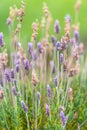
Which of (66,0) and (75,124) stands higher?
(66,0)

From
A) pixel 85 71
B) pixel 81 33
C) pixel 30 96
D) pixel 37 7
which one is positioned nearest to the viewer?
pixel 30 96

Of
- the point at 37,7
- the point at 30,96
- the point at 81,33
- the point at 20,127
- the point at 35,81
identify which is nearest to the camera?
the point at 35,81

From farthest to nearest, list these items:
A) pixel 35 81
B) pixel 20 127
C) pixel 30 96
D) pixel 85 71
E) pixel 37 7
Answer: pixel 37 7 → pixel 85 71 → pixel 30 96 → pixel 20 127 → pixel 35 81

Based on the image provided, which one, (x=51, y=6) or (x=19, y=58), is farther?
(x=51, y=6)

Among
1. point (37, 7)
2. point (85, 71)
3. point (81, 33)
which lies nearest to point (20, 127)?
point (85, 71)

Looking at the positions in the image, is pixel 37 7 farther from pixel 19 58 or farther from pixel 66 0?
pixel 19 58

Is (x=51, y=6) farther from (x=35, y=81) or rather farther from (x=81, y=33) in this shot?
(x=35, y=81)

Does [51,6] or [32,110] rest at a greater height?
[51,6]

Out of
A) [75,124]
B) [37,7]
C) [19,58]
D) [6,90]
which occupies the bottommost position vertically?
[75,124]

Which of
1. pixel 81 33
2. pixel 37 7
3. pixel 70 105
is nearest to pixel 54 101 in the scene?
pixel 70 105
